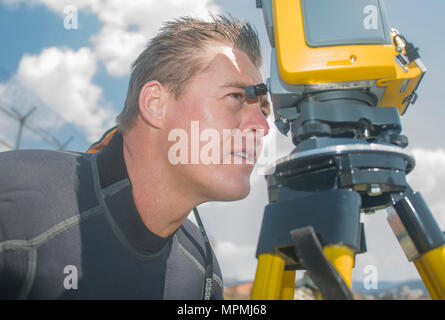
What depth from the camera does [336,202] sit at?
3.08 feet

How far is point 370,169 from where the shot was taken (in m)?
1.01

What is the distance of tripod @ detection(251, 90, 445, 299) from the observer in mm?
881

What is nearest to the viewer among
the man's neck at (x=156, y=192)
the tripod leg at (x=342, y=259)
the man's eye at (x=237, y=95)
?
the tripod leg at (x=342, y=259)

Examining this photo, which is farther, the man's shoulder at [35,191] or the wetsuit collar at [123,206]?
the wetsuit collar at [123,206]

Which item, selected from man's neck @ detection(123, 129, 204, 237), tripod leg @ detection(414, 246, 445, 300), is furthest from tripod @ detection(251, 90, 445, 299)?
man's neck @ detection(123, 129, 204, 237)

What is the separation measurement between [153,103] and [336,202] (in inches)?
57.6

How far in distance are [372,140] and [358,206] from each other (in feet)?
1.16

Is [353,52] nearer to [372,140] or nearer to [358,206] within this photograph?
[372,140]

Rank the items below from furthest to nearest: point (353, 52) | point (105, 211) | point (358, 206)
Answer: point (105, 211) < point (353, 52) < point (358, 206)

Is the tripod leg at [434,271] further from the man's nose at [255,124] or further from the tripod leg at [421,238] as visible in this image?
the man's nose at [255,124]

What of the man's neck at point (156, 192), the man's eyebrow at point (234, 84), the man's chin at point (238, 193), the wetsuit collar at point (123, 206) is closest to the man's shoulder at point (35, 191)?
the wetsuit collar at point (123, 206)

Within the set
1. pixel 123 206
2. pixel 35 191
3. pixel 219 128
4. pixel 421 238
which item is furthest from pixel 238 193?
pixel 35 191

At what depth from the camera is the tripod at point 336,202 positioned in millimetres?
881

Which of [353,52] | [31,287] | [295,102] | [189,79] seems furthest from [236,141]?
[31,287]
